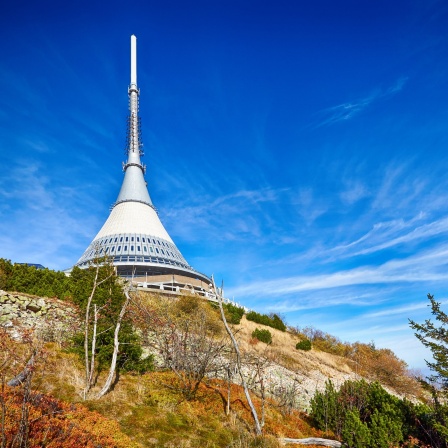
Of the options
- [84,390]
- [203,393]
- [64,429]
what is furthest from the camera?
[203,393]

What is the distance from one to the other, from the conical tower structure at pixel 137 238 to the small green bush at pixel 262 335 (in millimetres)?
12457

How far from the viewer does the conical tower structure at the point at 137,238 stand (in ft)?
139

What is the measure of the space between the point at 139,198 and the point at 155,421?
5259 centimetres

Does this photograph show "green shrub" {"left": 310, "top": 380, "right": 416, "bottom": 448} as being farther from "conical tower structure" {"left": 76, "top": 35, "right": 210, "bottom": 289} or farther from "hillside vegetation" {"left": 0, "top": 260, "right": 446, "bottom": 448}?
"conical tower structure" {"left": 76, "top": 35, "right": 210, "bottom": 289}

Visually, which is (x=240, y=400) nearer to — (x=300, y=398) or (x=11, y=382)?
(x=300, y=398)

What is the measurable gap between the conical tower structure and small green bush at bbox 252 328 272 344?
12.5 metres

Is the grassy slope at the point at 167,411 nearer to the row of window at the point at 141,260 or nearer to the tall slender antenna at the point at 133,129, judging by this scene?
the row of window at the point at 141,260

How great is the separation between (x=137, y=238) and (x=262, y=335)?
27.1 metres

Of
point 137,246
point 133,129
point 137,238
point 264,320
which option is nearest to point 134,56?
point 133,129

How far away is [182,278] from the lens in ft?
141

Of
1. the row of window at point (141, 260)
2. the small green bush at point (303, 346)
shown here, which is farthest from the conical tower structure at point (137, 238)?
the small green bush at point (303, 346)

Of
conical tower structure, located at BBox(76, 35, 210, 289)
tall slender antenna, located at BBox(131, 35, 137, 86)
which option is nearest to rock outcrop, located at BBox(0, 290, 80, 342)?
conical tower structure, located at BBox(76, 35, 210, 289)

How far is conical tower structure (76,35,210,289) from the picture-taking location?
42469 millimetres

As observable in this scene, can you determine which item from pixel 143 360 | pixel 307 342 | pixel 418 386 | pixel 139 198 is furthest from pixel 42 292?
pixel 139 198
